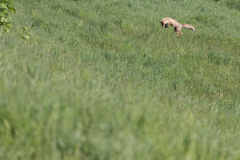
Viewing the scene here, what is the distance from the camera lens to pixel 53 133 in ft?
4.83

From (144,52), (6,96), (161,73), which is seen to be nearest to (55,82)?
(6,96)

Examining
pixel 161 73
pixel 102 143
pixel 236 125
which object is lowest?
pixel 161 73

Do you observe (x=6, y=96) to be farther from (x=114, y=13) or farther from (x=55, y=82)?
(x=114, y=13)

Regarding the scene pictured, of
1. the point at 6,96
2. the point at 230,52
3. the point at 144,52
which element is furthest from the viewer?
the point at 230,52

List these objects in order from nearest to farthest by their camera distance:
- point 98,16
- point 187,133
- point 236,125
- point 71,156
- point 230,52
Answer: point 71,156
point 187,133
point 236,125
point 230,52
point 98,16

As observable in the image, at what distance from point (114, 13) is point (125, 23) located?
1503mm

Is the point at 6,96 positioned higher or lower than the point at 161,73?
higher

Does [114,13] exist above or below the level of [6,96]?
below

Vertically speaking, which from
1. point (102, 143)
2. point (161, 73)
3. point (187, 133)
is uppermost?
point (102, 143)

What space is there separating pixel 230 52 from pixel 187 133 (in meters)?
6.27

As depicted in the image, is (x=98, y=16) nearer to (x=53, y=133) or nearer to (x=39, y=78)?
(x=39, y=78)

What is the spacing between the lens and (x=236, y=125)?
3.09 m

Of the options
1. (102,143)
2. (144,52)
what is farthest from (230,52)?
(102,143)

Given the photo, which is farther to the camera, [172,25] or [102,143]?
[172,25]
